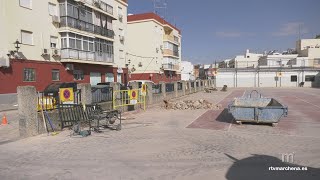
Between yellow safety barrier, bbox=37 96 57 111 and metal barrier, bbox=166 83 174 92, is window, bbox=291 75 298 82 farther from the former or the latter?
yellow safety barrier, bbox=37 96 57 111

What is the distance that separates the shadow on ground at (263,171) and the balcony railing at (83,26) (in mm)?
27304

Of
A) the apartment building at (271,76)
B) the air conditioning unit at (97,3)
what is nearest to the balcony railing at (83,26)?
the air conditioning unit at (97,3)

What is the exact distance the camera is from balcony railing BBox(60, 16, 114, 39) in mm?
30141

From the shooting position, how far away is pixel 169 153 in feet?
26.9

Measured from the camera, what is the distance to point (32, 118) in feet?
35.8

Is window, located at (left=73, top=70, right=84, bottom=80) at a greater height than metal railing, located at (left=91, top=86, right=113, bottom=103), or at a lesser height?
greater

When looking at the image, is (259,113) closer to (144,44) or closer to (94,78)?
(94,78)

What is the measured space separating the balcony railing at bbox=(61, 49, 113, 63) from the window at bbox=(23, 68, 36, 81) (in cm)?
412

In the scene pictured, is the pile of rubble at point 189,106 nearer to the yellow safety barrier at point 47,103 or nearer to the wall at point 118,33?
the yellow safety barrier at point 47,103

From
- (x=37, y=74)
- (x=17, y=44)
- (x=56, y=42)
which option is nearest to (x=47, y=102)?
(x=17, y=44)

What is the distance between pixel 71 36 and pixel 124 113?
668 inches

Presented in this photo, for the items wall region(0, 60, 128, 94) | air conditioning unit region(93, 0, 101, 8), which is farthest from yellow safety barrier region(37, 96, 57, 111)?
air conditioning unit region(93, 0, 101, 8)

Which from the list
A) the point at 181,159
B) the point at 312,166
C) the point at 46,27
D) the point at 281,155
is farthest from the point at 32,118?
the point at 46,27

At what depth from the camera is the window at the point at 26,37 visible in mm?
25606
